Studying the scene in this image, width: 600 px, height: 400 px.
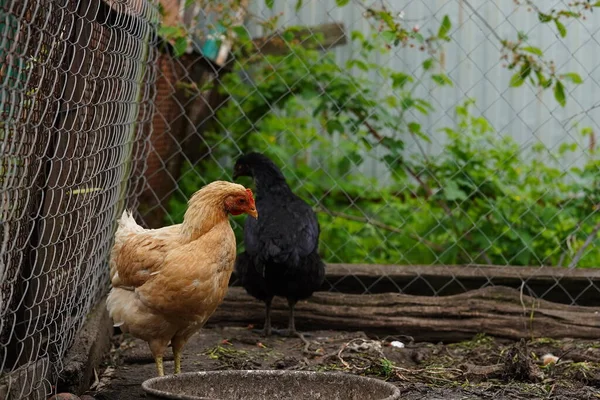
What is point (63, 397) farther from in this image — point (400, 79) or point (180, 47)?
point (400, 79)

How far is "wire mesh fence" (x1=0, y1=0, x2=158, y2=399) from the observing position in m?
2.37

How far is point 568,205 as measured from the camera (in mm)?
5113

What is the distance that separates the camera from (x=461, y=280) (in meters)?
4.75

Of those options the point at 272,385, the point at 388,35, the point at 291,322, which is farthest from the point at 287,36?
the point at 272,385

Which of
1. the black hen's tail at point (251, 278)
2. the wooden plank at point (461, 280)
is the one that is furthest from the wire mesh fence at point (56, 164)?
the wooden plank at point (461, 280)

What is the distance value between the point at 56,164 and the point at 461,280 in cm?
253

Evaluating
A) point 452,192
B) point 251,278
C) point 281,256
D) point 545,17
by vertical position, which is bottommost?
point 251,278

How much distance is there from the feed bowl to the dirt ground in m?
0.66

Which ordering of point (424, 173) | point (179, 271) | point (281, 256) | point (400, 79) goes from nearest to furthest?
point (179, 271) < point (281, 256) < point (400, 79) < point (424, 173)

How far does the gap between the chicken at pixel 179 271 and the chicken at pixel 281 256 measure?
94 cm

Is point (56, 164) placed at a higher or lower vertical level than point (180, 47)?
lower

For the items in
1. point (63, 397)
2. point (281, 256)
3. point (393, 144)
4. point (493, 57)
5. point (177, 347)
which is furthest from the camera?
point (493, 57)

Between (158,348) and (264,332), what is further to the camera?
(264,332)

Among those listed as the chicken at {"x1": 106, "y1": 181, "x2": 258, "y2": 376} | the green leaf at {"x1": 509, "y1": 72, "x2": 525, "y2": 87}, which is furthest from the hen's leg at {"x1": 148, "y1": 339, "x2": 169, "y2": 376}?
the green leaf at {"x1": 509, "y1": 72, "x2": 525, "y2": 87}
